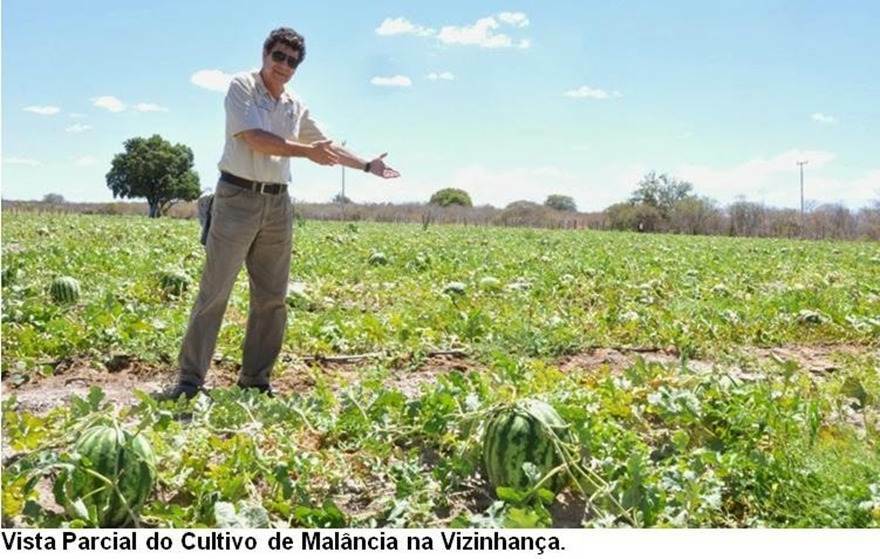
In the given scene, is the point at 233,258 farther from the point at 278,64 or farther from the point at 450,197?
the point at 450,197

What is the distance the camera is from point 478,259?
13.8m

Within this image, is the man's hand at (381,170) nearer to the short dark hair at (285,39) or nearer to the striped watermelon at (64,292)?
the short dark hair at (285,39)

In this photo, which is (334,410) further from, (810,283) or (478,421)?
(810,283)

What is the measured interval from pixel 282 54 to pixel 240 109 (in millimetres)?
434

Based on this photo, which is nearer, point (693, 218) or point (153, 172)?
point (693, 218)

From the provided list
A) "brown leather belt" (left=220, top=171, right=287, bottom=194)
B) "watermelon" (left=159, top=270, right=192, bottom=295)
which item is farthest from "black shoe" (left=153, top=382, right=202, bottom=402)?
"watermelon" (left=159, top=270, right=192, bottom=295)

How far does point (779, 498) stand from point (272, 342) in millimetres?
3115

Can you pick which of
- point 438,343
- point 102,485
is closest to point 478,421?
point 102,485

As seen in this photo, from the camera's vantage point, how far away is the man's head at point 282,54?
473cm

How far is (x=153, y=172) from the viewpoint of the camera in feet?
240

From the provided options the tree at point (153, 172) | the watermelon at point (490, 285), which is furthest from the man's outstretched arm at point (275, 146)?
the tree at point (153, 172)

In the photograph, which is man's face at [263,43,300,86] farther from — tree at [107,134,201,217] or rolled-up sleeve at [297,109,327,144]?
tree at [107,134,201,217]

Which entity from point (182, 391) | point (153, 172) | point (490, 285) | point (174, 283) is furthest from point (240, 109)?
point (153, 172)

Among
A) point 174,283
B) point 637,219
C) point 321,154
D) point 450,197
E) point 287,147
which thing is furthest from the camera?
point 450,197
